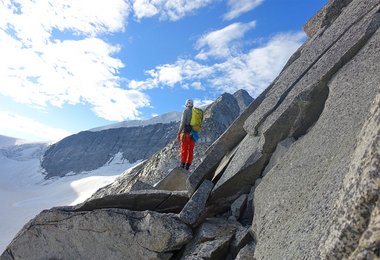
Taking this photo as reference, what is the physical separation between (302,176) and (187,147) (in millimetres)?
8625

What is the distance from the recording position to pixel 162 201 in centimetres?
1144

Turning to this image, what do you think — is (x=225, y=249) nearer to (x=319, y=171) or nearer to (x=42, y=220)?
(x=319, y=171)

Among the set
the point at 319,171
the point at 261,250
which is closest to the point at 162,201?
the point at 261,250

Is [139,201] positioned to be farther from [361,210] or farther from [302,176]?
[361,210]

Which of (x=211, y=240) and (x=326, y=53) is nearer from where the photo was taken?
(x=211, y=240)

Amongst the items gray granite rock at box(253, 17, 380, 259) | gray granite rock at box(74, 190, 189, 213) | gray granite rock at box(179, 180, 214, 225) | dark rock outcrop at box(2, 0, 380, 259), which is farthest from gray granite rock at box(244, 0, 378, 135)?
gray granite rock at box(74, 190, 189, 213)

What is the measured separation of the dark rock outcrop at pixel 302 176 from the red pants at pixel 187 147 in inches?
108

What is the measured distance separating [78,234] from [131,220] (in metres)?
1.92

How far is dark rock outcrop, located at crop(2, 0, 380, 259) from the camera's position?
186 inches

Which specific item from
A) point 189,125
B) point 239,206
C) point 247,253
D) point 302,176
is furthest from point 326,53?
Result: point 189,125

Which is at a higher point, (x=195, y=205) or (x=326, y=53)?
(x=326, y=53)

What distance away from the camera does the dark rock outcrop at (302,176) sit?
472cm

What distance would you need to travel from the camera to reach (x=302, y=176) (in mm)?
7777

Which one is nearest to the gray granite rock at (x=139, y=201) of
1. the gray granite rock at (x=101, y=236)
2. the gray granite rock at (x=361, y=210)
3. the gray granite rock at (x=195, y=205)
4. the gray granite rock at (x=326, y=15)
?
the gray granite rock at (x=101, y=236)
